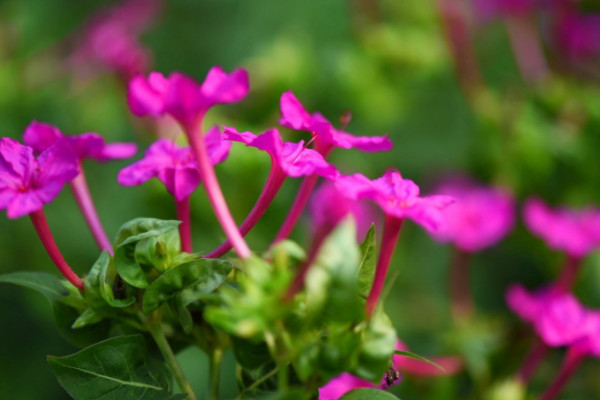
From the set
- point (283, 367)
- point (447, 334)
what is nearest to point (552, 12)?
point (447, 334)

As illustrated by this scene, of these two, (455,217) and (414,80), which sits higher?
(414,80)

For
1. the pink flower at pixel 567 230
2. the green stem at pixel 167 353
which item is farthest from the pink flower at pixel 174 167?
the pink flower at pixel 567 230

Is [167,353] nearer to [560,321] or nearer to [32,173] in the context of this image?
[32,173]

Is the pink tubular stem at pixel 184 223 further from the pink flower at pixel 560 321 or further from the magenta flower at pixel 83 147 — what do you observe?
the pink flower at pixel 560 321

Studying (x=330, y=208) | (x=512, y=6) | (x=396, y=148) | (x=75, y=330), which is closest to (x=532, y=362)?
(x=330, y=208)

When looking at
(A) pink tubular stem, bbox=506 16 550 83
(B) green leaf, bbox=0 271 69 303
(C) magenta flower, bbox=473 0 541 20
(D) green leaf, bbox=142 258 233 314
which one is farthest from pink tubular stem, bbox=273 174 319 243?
(C) magenta flower, bbox=473 0 541 20

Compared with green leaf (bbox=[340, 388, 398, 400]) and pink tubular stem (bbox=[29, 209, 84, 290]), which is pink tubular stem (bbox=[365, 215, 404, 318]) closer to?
green leaf (bbox=[340, 388, 398, 400])

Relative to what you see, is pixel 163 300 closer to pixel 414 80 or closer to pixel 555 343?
pixel 555 343
